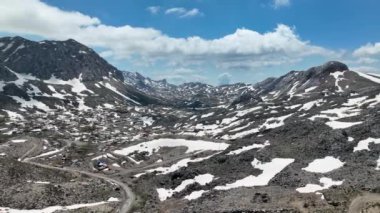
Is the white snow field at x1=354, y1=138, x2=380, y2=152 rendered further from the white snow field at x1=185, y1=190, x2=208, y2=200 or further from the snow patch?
the white snow field at x1=185, y1=190, x2=208, y2=200

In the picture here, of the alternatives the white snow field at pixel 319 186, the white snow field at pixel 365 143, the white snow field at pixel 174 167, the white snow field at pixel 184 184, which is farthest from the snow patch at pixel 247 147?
the white snow field at pixel 319 186

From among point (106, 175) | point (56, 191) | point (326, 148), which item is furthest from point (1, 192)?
point (326, 148)

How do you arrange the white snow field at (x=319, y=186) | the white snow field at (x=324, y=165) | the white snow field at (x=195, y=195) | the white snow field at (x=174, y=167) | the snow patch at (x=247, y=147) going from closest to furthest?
the white snow field at (x=319, y=186) → the white snow field at (x=324, y=165) → the white snow field at (x=195, y=195) → the snow patch at (x=247, y=147) → the white snow field at (x=174, y=167)

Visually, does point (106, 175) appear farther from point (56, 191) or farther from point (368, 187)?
point (368, 187)

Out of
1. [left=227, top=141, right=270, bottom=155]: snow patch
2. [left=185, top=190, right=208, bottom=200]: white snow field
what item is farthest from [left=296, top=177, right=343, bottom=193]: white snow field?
[left=227, top=141, right=270, bottom=155]: snow patch

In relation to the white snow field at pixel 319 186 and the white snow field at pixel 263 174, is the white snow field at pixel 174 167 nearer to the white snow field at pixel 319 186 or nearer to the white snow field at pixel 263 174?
the white snow field at pixel 263 174

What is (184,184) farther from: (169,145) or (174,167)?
(169,145)
